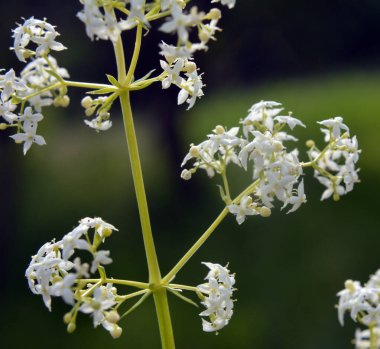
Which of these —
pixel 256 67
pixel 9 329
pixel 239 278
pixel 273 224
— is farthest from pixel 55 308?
pixel 256 67

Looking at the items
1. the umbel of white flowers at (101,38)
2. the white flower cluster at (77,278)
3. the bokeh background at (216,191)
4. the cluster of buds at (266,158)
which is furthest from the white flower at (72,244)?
the bokeh background at (216,191)

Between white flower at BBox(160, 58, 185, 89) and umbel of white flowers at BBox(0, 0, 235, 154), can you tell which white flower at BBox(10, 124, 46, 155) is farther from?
white flower at BBox(160, 58, 185, 89)

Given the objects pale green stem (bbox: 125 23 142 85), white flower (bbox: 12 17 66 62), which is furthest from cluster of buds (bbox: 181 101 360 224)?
white flower (bbox: 12 17 66 62)

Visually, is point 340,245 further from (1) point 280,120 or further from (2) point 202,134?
(1) point 280,120

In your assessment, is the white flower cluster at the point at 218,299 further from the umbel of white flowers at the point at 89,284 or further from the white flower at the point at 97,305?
the white flower at the point at 97,305

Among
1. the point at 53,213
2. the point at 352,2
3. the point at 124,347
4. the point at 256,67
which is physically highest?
the point at 352,2

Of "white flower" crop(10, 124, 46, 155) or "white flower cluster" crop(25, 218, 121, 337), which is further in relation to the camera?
"white flower" crop(10, 124, 46, 155)
